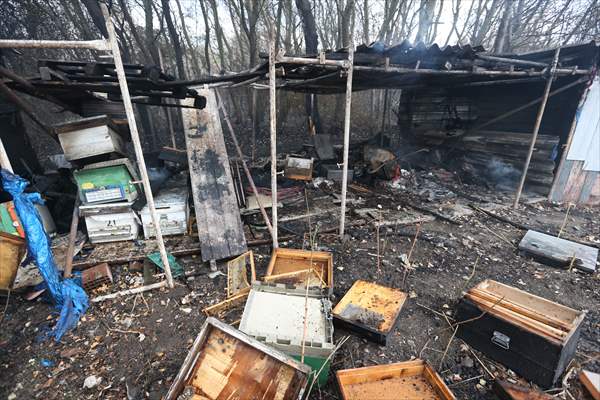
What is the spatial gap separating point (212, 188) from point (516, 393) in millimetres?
4800

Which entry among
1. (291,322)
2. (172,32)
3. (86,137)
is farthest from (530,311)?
(172,32)

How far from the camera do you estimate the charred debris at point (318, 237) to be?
252 cm

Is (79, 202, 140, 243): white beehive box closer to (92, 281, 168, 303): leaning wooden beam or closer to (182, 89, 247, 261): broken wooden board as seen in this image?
(182, 89, 247, 261): broken wooden board

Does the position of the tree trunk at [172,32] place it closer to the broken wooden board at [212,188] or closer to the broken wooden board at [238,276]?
the broken wooden board at [212,188]

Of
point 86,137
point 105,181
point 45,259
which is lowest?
point 45,259

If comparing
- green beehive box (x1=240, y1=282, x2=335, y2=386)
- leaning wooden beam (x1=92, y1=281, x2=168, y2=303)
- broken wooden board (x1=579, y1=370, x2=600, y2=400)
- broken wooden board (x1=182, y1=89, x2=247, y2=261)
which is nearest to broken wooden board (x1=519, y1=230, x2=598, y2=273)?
broken wooden board (x1=579, y1=370, x2=600, y2=400)

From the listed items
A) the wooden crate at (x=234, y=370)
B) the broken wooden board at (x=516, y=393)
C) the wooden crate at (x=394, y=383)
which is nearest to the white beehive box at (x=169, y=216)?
the wooden crate at (x=234, y=370)

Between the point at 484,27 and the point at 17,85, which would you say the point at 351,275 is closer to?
the point at 17,85

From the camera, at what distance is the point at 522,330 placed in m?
2.57

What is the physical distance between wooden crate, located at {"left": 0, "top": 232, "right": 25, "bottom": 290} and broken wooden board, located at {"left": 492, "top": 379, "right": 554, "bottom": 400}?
5.14 m

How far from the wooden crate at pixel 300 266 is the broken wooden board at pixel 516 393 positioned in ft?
6.40

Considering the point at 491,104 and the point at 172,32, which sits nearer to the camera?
the point at 491,104

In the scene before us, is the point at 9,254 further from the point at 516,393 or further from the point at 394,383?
the point at 516,393

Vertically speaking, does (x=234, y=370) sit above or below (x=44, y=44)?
below
